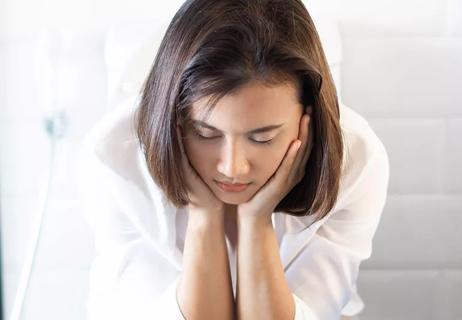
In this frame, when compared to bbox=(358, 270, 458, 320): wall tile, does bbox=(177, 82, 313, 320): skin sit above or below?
above

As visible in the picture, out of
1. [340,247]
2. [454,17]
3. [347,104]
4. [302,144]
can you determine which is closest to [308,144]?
[302,144]

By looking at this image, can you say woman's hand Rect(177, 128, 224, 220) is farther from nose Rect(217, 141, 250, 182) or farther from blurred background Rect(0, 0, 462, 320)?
blurred background Rect(0, 0, 462, 320)

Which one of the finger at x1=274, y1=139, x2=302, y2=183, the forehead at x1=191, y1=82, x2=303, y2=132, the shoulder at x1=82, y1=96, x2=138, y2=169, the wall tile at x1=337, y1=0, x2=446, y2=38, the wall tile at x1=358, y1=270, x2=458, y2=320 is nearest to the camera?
the forehead at x1=191, y1=82, x2=303, y2=132

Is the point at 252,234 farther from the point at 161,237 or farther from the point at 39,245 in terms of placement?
the point at 39,245

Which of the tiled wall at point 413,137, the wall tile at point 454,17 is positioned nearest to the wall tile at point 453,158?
the tiled wall at point 413,137

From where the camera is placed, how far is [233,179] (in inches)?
41.7

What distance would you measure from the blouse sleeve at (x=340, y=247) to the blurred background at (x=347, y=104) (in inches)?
13.1

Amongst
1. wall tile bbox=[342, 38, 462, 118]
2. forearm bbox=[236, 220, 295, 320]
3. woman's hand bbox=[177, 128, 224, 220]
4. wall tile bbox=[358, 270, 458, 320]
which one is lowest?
wall tile bbox=[358, 270, 458, 320]

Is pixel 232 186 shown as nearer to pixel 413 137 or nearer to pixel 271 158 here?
pixel 271 158

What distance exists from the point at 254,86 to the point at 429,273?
88cm

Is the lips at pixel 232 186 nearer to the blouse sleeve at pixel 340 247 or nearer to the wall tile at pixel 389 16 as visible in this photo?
the blouse sleeve at pixel 340 247

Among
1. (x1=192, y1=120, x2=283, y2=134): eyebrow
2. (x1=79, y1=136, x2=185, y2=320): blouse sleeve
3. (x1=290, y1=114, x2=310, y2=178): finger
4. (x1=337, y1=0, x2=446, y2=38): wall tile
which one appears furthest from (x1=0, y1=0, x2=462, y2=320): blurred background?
(x1=192, y1=120, x2=283, y2=134): eyebrow

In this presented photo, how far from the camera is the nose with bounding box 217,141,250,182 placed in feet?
3.22

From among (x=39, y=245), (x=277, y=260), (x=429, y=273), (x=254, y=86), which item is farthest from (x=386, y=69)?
(x=39, y=245)
